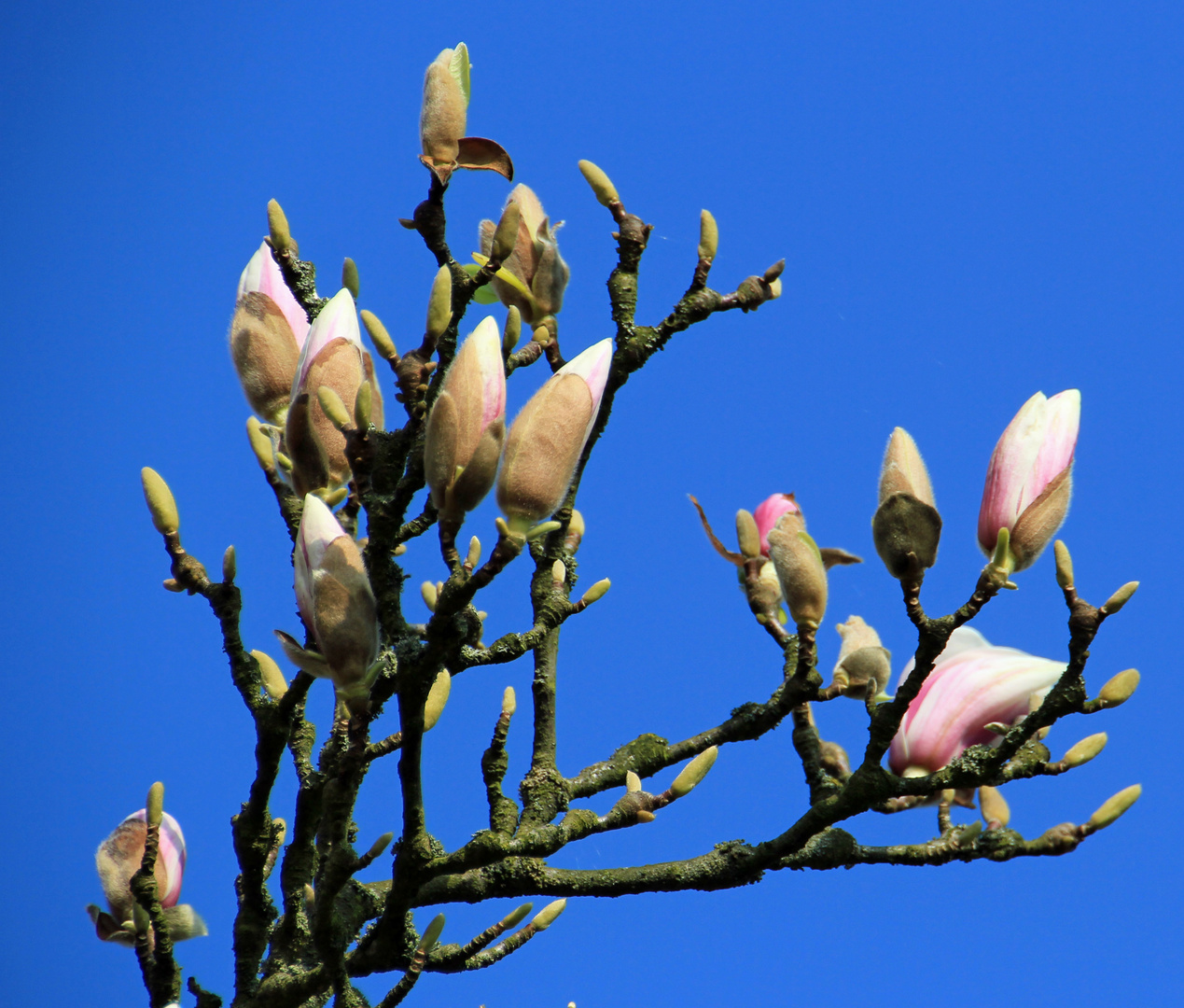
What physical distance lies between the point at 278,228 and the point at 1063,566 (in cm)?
69

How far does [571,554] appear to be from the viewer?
3.95ft

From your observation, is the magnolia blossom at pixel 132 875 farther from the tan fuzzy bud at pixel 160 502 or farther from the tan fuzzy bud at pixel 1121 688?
the tan fuzzy bud at pixel 1121 688

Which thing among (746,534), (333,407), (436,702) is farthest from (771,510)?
(333,407)

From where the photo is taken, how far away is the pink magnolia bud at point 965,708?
1118mm

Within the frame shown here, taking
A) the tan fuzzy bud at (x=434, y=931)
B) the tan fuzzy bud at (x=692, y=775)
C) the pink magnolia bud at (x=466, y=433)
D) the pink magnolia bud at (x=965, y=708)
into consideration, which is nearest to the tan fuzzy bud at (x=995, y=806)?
the pink magnolia bud at (x=965, y=708)

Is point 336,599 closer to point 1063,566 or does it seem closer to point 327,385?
point 327,385

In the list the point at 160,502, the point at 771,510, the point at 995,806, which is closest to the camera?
the point at 160,502

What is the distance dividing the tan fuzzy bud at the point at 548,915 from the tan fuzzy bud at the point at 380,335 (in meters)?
0.59

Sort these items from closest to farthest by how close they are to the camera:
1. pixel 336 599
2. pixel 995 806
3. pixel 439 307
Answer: pixel 336 599 < pixel 439 307 < pixel 995 806

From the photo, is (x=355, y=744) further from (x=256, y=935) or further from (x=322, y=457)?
(x=256, y=935)

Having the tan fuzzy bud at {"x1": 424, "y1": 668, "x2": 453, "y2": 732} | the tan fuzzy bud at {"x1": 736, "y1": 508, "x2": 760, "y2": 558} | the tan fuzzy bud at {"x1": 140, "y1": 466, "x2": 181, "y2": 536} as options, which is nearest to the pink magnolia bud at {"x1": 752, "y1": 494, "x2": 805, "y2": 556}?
the tan fuzzy bud at {"x1": 736, "y1": 508, "x2": 760, "y2": 558}

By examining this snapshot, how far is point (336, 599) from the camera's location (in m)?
0.74

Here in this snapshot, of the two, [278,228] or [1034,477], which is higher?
[278,228]

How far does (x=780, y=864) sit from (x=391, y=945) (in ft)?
1.20
